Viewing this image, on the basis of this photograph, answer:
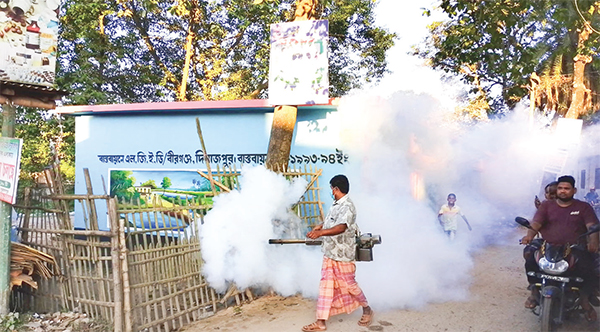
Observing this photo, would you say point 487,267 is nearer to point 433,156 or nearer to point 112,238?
point 433,156

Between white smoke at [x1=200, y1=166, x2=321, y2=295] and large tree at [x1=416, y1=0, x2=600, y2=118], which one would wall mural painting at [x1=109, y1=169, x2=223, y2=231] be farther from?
large tree at [x1=416, y1=0, x2=600, y2=118]

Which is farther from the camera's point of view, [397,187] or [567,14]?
[397,187]

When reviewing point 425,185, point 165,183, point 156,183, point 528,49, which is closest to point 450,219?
point 425,185

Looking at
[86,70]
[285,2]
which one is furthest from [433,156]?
[86,70]

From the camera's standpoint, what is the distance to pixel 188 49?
16.1m

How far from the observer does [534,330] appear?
4.58 meters

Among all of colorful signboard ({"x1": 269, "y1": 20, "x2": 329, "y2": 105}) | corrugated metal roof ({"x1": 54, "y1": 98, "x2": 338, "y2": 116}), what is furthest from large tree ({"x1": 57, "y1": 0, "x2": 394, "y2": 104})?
colorful signboard ({"x1": 269, "y1": 20, "x2": 329, "y2": 105})

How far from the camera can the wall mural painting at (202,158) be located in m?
9.10

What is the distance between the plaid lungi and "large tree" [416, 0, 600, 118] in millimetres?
3986

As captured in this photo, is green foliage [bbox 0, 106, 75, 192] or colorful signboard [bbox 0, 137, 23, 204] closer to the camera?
colorful signboard [bbox 0, 137, 23, 204]

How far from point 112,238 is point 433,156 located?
6.55m

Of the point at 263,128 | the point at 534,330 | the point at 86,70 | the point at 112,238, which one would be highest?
the point at 86,70

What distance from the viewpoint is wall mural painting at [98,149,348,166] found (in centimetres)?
910

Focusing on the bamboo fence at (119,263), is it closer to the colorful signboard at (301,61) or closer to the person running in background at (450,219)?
the colorful signboard at (301,61)
